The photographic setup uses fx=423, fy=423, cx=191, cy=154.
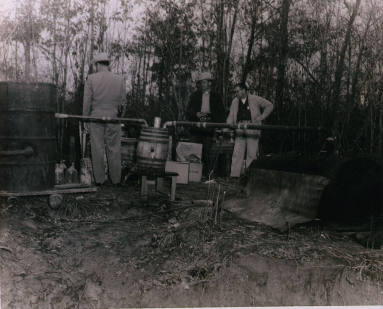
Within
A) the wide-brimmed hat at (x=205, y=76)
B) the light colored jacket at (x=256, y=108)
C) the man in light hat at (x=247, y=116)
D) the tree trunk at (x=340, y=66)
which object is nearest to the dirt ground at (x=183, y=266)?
the tree trunk at (x=340, y=66)

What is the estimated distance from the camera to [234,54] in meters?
8.37

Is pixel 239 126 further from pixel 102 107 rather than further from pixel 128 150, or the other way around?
pixel 128 150

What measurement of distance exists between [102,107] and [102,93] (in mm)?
215

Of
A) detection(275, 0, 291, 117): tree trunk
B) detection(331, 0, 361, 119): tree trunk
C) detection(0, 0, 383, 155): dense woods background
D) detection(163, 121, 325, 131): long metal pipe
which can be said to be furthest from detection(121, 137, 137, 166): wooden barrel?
detection(331, 0, 361, 119): tree trunk

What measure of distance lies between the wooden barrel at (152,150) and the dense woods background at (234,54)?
1593 mm

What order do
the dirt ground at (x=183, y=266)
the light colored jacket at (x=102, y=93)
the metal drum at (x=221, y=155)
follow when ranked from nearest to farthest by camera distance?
the dirt ground at (x=183, y=266) → the light colored jacket at (x=102, y=93) → the metal drum at (x=221, y=155)

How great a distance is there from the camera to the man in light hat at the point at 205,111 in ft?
26.9

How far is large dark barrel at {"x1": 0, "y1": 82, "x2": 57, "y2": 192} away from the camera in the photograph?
4883mm

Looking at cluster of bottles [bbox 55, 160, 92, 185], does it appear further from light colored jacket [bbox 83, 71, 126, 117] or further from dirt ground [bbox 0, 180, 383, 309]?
dirt ground [bbox 0, 180, 383, 309]

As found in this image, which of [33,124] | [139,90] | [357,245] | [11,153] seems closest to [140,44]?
[139,90]

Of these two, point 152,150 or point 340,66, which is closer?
point 152,150

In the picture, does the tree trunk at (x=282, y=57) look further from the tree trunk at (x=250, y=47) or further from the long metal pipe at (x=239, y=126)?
the long metal pipe at (x=239, y=126)

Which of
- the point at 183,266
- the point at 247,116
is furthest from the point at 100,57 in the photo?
the point at 183,266

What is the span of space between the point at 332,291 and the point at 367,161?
1446 mm
